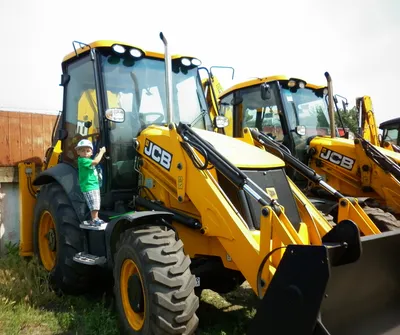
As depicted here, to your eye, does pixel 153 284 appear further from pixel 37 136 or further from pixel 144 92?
pixel 37 136

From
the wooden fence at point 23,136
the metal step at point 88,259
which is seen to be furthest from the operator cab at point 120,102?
the wooden fence at point 23,136

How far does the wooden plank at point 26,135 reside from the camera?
6.78 metres

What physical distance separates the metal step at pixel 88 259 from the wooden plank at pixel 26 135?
2952 mm

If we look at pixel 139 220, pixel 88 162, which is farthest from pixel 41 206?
pixel 139 220

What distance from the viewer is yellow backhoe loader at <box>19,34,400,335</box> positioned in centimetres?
276

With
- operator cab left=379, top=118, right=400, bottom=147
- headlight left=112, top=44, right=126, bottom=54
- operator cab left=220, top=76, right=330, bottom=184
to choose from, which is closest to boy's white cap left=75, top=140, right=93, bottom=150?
headlight left=112, top=44, right=126, bottom=54

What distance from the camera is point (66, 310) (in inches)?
179

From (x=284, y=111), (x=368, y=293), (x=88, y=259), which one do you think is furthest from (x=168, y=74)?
(x=284, y=111)

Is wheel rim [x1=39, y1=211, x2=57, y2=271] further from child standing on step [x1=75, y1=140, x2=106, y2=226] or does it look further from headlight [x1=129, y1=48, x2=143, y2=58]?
headlight [x1=129, y1=48, x2=143, y2=58]

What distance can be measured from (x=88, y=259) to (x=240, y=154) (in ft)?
6.10

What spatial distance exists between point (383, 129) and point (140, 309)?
9825mm

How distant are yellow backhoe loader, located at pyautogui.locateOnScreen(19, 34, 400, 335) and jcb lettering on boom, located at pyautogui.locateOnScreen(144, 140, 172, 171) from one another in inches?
0.6

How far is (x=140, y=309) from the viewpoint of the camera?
11.4ft

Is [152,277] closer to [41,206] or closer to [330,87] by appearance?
[41,206]
